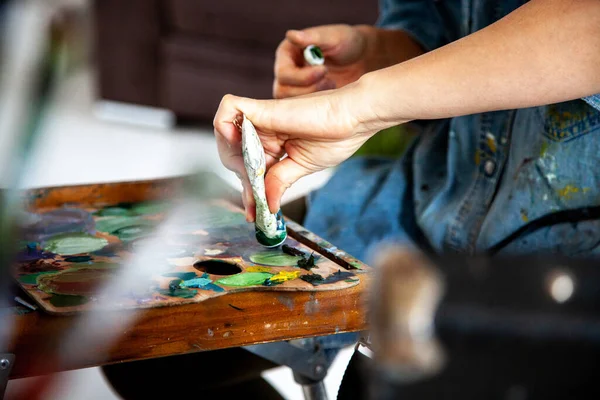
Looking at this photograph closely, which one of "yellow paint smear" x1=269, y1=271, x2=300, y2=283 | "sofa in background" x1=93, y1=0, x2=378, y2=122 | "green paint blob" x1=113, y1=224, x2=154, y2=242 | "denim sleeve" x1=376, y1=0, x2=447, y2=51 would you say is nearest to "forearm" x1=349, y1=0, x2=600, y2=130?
"yellow paint smear" x1=269, y1=271, x2=300, y2=283

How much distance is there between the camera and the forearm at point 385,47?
3.05 feet

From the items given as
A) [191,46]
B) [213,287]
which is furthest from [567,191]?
[191,46]

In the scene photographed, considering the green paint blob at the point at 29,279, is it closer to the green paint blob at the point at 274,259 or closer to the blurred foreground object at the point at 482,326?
→ the green paint blob at the point at 274,259

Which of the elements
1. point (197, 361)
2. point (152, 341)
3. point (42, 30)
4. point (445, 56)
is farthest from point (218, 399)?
point (42, 30)

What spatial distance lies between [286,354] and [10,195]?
30 cm

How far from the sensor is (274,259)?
0.68 meters

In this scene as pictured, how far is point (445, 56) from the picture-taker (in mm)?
587

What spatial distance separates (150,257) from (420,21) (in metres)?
0.48

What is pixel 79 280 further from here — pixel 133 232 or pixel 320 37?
pixel 320 37

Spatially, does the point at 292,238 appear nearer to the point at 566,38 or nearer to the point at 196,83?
the point at 566,38

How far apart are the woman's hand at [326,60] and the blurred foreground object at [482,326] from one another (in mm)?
592

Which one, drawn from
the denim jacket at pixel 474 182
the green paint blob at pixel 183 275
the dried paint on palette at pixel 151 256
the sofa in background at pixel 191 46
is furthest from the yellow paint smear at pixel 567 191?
the sofa in background at pixel 191 46

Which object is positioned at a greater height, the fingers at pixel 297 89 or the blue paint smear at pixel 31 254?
the fingers at pixel 297 89

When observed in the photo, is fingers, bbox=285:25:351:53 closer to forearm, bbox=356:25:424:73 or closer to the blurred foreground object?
forearm, bbox=356:25:424:73
